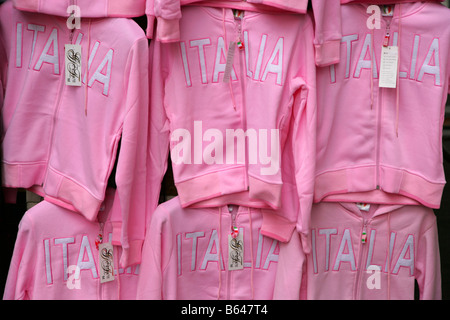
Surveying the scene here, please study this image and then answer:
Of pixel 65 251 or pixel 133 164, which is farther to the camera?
pixel 65 251

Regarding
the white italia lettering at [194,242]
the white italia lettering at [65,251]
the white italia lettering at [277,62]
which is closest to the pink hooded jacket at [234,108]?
the white italia lettering at [277,62]

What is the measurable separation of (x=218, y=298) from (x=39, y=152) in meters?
0.80

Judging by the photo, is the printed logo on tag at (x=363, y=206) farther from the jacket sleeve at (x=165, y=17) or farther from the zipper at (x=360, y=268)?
the jacket sleeve at (x=165, y=17)

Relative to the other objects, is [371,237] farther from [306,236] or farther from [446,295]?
[446,295]

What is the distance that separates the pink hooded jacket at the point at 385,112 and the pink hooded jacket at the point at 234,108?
3.8 inches

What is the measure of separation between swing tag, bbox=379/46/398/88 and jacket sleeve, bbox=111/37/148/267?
79 cm

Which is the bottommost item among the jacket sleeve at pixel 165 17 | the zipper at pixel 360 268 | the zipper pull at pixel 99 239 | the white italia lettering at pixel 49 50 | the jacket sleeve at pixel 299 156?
the zipper at pixel 360 268

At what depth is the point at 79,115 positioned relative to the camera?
6.66 ft

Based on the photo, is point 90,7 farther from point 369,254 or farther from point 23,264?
point 369,254

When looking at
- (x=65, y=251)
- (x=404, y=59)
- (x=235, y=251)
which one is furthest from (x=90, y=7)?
(x=404, y=59)

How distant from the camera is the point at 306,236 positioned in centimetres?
204

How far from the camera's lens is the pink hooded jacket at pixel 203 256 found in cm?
202

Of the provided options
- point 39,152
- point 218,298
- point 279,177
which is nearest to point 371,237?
point 279,177

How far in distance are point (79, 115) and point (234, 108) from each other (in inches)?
20.6
